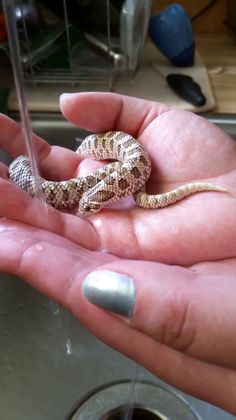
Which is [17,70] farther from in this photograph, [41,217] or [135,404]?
[135,404]

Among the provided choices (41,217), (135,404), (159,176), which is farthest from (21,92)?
(135,404)

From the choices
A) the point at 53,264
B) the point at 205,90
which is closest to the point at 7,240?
the point at 53,264

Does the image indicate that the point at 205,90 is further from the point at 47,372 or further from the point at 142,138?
the point at 47,372

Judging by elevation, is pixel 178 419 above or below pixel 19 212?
below

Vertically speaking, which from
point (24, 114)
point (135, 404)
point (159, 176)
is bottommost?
point (135, 404)

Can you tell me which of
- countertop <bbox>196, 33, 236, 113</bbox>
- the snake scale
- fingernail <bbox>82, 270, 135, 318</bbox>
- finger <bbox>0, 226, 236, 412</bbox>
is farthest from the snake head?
countertop <bbox>196, 33, 236, 113</bbox>

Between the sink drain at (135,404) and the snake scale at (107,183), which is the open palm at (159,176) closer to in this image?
the snake scale at (107,183)

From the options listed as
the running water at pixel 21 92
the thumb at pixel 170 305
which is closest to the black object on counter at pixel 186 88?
the running water at pixel 21 92
